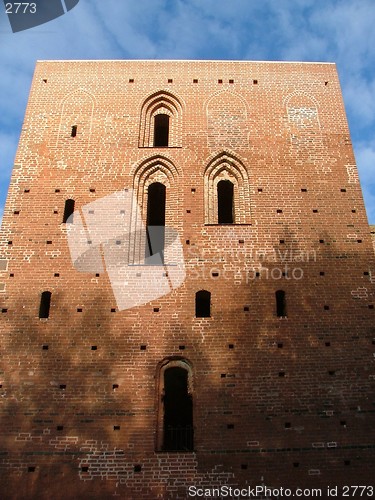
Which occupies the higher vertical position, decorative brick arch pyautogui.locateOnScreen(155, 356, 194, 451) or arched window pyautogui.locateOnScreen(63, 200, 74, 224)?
arched window pyautogui.locateOnScreen(63, 200, 74, 224)

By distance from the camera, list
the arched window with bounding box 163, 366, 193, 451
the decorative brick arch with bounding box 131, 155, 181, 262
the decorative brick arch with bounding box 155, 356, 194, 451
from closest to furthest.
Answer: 1. the decorative brick arch with bounding box 155, 356, 194, 451
2. the arched window with bounding box 163, 366, 193, 451
3. the decorative brick arch with bounding box 131, 155, 181, 262

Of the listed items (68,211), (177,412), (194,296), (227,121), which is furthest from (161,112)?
(177,412)

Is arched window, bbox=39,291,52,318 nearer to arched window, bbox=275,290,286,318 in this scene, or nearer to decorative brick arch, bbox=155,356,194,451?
decorative brick arch, bbox=155,356,194,451

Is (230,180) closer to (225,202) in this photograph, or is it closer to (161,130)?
(225,202)

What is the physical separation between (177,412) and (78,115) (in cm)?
749

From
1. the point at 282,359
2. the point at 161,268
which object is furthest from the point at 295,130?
the point at 282,359

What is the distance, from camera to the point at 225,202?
1380 centimetres

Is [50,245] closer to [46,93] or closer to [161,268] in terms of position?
[161,268]

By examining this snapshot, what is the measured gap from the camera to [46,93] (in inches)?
558

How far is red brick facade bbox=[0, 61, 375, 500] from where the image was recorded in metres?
9.47

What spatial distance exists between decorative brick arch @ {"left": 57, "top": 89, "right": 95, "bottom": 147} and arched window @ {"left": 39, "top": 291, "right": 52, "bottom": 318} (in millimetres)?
3999

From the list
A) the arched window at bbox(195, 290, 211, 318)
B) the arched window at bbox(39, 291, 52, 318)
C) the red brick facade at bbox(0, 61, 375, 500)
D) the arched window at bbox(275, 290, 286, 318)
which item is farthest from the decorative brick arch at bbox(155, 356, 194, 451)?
the arched window at bbox(39, 291, 52, 318)

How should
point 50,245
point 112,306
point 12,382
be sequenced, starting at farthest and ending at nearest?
1. point 50,245
2. point 112,306
3. point 12,382

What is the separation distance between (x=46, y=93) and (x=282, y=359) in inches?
352
